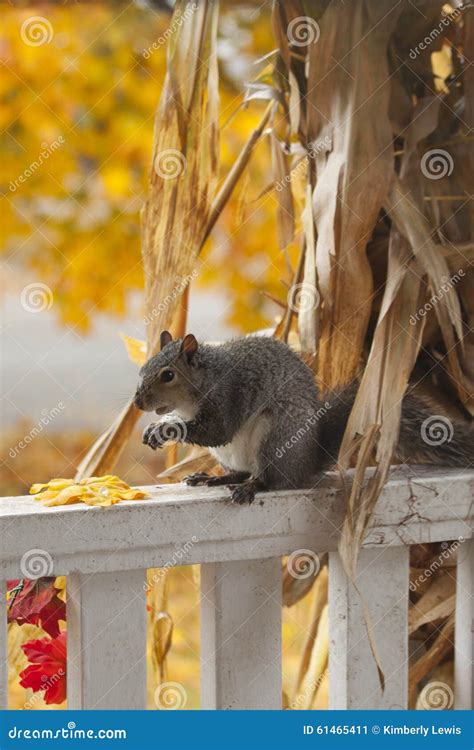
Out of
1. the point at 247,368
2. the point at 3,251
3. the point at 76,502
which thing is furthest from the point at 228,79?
the point at 76,502

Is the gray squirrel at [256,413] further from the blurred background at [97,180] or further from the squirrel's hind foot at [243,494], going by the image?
the blurred background at [97,180]

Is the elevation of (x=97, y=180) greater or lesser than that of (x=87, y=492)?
greater

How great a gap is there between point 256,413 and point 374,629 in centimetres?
30

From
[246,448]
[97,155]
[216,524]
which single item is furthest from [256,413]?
[97,155]

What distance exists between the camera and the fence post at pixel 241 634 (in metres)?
1.04

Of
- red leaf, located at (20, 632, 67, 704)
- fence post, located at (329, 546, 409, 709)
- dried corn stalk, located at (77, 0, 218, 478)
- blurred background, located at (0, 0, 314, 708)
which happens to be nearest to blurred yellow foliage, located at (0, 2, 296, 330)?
blurred background, located at (0, 0, 314, 708)

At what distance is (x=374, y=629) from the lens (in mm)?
1125

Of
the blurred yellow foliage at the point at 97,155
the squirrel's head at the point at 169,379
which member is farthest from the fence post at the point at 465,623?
the blurred yellow foliage at the point at 97,155

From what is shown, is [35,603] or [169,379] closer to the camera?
[35,603]

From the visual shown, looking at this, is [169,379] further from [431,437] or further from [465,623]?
[465,623]

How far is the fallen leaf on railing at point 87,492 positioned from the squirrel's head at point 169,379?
0.37 ft

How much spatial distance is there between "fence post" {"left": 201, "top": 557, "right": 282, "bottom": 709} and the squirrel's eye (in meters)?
0.22
